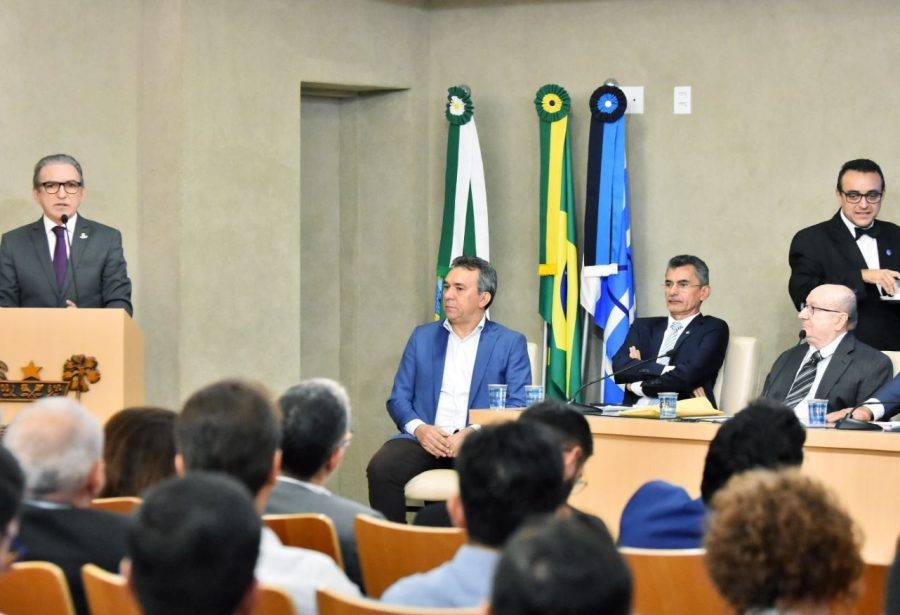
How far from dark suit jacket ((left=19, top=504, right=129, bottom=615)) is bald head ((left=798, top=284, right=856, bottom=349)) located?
3729 mm

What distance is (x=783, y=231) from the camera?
→ 724cm

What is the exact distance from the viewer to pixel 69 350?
4414mm

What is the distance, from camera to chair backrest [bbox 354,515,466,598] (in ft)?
8.79

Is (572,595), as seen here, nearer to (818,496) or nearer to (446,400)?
(818,496)

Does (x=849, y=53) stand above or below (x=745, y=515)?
above

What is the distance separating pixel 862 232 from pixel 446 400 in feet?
7.25

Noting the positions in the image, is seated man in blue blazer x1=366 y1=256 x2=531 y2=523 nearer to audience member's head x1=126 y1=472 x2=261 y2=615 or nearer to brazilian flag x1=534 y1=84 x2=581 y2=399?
brazilian flag x1=534 y1=84 x2=581 y2=399

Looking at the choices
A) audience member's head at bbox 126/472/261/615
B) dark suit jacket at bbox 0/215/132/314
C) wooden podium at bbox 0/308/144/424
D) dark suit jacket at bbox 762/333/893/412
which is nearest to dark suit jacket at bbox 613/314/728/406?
dark suit jacket at bbox 762/333/893/412

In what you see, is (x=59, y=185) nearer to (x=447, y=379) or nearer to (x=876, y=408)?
(x=447, y=379)

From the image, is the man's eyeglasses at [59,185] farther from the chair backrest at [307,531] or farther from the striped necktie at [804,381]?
the striped necktie at [804,381]

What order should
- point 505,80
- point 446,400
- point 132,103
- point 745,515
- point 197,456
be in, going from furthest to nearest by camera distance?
point 505,80 < point 132,103 < point 446,400 < point 197,456 < point 745,515

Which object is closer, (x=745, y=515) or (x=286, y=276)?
(x=745, y=515)

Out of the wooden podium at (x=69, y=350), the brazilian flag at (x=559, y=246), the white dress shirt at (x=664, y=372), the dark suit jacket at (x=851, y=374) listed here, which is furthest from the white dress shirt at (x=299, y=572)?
the brazilian flag at (x=559, y=246)


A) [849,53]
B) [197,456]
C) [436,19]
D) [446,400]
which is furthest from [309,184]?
[197,456]
